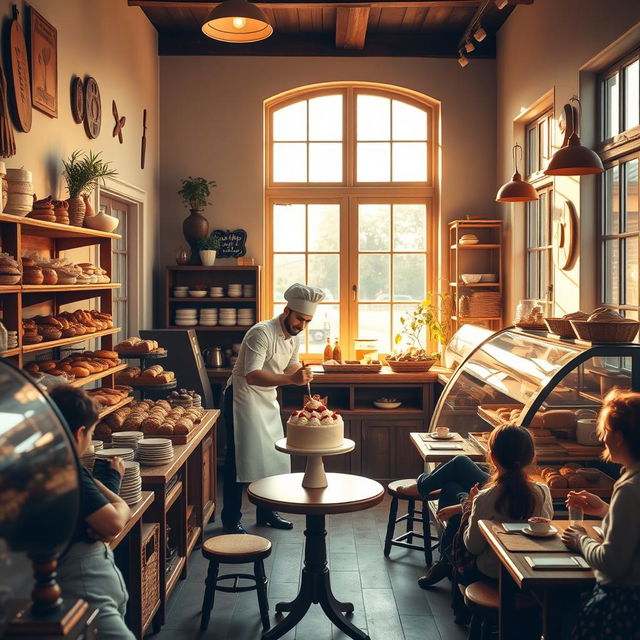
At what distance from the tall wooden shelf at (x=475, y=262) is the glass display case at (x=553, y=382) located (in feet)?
8.80

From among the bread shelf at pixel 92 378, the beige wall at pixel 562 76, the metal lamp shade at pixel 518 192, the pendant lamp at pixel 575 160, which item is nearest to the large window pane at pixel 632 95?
the beige wall at pixel 562 76

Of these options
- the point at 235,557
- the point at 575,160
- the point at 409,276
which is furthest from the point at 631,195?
the point at 409,276

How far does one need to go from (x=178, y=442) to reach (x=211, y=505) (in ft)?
4.18

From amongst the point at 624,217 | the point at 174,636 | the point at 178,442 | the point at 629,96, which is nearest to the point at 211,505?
the point at 178,442

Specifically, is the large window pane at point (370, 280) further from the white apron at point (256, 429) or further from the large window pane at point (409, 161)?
the white apron at point (256, 429)

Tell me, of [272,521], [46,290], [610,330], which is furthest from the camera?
[272,521]

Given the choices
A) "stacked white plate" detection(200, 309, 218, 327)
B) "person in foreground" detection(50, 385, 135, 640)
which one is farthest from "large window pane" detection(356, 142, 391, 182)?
"person in foreground" detection(50, 385, 135, 640)

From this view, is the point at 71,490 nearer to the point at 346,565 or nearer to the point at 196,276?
the point at 346,565

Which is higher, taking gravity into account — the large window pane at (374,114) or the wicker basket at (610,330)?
the large window pane at (374,114)

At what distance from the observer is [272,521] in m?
5.80

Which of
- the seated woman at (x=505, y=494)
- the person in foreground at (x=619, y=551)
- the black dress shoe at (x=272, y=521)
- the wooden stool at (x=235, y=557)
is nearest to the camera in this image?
the person in foreground at (x=619, y=551)

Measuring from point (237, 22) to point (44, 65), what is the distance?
123 centimetres

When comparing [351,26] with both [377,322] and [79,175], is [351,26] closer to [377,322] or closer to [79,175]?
[377,322]

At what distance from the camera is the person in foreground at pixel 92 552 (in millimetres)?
2674
